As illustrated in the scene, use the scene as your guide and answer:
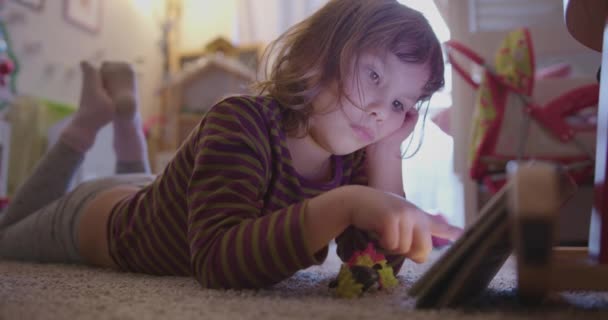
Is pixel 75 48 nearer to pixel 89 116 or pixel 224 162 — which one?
pixel 89 116

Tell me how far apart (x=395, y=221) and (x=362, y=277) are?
0.12 metres

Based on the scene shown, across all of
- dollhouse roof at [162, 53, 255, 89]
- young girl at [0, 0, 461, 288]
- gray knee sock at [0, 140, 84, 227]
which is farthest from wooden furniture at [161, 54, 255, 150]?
young girl at [0, 0, 461, 288]

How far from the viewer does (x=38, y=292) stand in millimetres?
614

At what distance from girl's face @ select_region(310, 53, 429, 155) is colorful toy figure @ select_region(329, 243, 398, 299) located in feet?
0.56

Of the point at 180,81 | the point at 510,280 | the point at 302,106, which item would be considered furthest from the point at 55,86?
the point at 510,280

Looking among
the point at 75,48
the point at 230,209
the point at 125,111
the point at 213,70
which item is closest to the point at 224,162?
the point at 230,209

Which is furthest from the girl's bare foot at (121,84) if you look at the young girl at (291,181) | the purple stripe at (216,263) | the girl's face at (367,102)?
the purple stripe at (216,263)

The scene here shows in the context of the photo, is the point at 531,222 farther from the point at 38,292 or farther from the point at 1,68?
the point at 1,68

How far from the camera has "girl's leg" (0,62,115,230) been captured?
1259 millimetres

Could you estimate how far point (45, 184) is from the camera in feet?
4.18

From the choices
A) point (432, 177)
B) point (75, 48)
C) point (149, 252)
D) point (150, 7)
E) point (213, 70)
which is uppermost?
point (150, 7)

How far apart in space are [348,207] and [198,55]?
10.1 feet

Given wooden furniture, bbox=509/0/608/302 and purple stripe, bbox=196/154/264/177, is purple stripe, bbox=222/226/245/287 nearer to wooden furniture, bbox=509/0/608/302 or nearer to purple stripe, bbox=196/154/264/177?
purple stripe, bbox=196/154/264/177

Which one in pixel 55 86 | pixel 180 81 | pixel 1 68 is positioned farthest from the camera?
pixel 180 81
